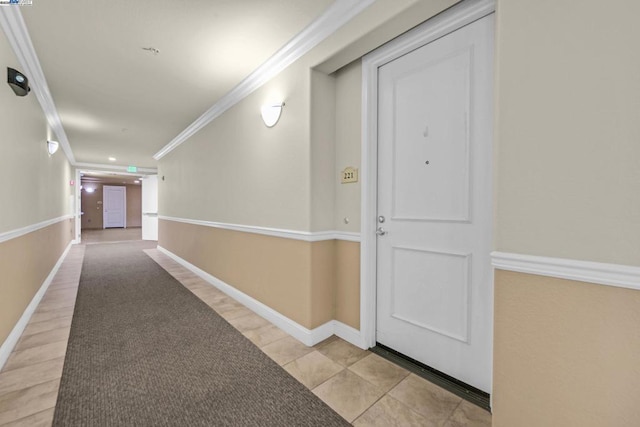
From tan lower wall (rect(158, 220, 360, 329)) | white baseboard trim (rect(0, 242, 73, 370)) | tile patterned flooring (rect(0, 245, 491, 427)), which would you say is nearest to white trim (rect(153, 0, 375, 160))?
tan lower wall (rect(158, 220, 360, 329))

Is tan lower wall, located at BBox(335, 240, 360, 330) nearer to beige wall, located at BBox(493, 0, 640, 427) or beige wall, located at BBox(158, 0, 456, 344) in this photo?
beige wall, located at BBox(158, 0, 456, 344)

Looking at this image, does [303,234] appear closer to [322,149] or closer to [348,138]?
[322,149]

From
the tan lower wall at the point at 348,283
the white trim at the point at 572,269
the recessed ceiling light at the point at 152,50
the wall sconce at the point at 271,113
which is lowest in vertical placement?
the tan lower wall at the point at 348,283

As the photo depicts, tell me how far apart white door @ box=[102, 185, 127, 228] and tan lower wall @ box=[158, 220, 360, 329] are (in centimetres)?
1374

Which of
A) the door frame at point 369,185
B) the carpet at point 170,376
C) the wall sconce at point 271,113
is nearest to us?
the carpet at point 170,376

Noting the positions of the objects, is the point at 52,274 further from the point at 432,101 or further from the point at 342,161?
the point at 432,101

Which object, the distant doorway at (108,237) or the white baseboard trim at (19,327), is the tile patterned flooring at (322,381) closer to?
the white baseboard trim at (19,327)

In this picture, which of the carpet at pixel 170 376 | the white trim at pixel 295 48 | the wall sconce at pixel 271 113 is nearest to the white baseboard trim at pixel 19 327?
the carpet at pixel 170 376

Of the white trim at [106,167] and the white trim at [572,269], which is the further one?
the white trim at [106,167]

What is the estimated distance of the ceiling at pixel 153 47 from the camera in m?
1.87

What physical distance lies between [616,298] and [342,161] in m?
1.76

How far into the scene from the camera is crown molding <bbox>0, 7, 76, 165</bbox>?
6.07ft

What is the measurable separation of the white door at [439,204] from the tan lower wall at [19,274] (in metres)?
2.79

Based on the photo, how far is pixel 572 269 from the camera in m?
1.03
